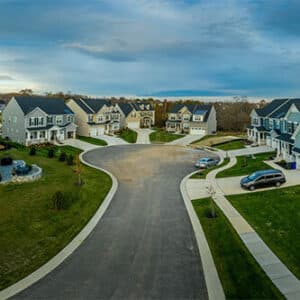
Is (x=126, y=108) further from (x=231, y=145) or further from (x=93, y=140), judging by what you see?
(x=231, y=145)

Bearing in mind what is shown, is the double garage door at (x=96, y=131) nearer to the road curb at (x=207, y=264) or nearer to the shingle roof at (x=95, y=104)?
the shingle roof at (x=95, y=104)

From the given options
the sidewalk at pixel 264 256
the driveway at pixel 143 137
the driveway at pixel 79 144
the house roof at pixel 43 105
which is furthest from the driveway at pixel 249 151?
the house roof at pixel 43 105

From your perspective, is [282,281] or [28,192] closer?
[282,281]

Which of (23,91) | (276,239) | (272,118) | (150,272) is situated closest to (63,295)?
(150,272)

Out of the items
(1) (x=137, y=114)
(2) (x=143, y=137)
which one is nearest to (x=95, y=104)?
(2) (x=143, y=137)

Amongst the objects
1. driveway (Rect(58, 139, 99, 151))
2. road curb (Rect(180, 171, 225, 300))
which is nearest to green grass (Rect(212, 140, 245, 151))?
driveway (Rect(58, 139, 99, 151))

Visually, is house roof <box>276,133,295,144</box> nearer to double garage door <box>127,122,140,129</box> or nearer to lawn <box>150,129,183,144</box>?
lawn <box>150,129,183,144</box>

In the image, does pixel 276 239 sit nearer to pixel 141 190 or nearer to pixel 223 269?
pixel 223 269
